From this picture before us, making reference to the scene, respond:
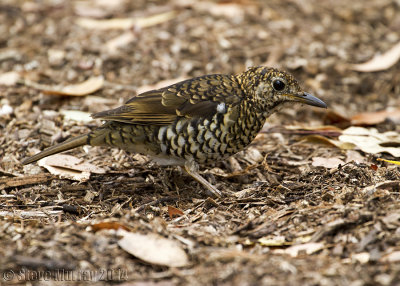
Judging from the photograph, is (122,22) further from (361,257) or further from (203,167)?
(361,257)

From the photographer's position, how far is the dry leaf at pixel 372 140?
476 cm

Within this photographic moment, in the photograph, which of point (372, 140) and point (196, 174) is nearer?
point (196, 174)

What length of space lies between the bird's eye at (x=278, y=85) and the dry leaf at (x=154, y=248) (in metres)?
1.84

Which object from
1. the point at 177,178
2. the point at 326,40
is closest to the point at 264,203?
the point at 177,178

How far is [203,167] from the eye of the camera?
16.4 ft

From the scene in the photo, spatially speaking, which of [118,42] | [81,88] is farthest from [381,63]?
[81,88]

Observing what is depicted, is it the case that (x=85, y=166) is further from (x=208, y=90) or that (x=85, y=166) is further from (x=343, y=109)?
(x=343, y=109)

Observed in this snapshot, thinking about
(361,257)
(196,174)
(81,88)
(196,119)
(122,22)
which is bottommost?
(196,174)

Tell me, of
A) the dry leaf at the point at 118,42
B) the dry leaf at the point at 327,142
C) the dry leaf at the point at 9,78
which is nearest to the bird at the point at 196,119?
the dry leaf at the point at 327,142

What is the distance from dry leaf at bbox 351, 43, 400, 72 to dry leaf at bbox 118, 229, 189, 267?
4.64 metres

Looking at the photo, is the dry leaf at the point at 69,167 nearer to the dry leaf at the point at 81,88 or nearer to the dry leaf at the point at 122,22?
the dry leaf at the point at 81,88

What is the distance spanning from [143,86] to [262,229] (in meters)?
3.18

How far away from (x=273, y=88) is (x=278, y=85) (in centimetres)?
5

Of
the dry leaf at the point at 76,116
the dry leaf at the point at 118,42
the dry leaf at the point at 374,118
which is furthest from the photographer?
the dry leaf at the point at 118,42
